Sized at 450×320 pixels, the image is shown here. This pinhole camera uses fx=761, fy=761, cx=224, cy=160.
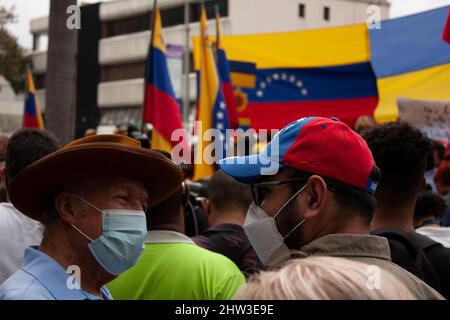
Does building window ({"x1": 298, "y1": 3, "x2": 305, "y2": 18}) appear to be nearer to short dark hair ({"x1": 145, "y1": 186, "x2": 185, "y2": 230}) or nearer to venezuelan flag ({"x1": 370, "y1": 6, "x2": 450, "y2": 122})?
venezuelan flag ({"x1": 370, "y1": 6, "x2": 450, "y2": 122})

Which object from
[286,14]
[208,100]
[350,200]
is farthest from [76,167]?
[286,14]

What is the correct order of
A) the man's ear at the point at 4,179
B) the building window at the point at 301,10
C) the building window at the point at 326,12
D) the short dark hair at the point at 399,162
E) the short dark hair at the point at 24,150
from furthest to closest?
1. the building window at the point at 301,10
2. the building window at the point at 326,12
3. the man's ear at the point at 4,179
4. the short dark hair at the point at 24,150
5. the short dark hair at the point at 399,162

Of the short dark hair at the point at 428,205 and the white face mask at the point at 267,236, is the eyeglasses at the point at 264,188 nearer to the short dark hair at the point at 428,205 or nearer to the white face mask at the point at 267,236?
the white face mask at the point at 267,236

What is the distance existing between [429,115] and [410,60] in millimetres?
2355

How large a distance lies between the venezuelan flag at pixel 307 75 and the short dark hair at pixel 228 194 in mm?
4982

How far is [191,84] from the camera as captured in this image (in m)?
44.6

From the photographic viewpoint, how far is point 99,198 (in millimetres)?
2785

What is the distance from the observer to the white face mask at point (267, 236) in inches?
104

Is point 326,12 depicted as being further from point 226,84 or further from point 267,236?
point 267,236

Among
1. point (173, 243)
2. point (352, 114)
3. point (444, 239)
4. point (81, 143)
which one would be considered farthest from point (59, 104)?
point (352, 114)

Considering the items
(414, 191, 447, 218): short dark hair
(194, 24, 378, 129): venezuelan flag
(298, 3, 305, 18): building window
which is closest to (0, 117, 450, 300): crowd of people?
(414, 191, 447, 218): short dark hair

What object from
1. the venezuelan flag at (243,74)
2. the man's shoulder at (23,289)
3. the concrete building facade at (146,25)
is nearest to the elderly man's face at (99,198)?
the man's shoulder at (23,289)

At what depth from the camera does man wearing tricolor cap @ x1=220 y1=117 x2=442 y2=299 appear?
248 centimetres

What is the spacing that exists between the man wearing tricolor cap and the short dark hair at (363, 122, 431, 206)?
0.82m
